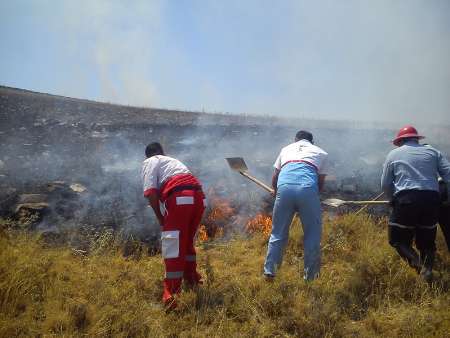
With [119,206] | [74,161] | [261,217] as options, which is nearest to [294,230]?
[261,217]

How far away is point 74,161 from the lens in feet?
22.9

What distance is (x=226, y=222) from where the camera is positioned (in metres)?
5.62

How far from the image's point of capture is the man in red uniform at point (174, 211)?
3148 millimetres

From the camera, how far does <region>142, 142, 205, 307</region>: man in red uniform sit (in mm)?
3148

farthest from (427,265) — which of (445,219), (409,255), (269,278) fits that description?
(269,278)

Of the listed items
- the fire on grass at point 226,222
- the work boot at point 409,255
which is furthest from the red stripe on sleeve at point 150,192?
the work boot at point 409,255

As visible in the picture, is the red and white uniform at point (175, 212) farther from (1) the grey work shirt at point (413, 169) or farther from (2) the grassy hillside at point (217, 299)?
(1) the grey work shirt at point (413, 169)

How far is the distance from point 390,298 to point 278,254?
3.51 ft

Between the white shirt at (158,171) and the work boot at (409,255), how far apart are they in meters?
Answer: 2.26

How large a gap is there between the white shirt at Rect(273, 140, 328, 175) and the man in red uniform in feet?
3.44

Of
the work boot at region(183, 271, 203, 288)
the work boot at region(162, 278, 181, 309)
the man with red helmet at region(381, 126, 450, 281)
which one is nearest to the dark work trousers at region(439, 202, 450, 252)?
the man with red helmet at region(381, 126, 450, 281)

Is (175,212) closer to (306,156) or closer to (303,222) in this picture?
(303,222)

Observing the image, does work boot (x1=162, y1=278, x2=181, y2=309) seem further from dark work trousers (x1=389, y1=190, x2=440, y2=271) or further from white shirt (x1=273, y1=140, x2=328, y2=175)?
dark work trousers (x1=389, y1=190, x2=440, y2=271)

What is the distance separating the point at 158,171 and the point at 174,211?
460 millimetres
